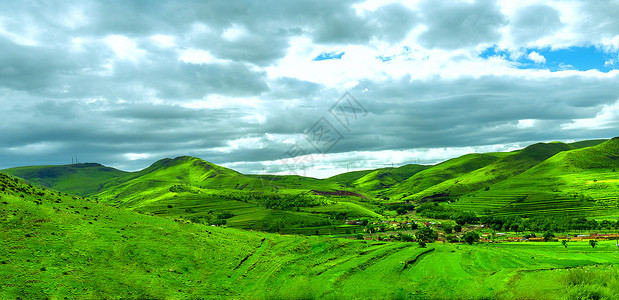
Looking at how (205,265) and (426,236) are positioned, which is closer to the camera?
(205,265)

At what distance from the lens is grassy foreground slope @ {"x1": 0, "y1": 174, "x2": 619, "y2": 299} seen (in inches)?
1688

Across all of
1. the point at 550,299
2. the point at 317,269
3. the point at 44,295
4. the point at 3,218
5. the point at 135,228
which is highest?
the point at 3,218

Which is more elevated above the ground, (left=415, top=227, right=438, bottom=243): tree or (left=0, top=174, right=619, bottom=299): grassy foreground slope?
(left=0, top=174, right=619, bottom=299): grassy foreground slope

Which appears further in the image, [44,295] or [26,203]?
[26,203]

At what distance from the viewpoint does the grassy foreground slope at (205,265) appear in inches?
1688

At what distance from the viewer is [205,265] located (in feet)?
184

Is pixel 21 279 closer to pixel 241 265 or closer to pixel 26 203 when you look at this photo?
pixel 26 203

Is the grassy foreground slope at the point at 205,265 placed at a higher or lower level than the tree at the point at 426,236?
higher

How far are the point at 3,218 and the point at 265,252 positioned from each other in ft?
142

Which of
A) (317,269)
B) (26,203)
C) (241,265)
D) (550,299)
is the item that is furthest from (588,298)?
(26,203)

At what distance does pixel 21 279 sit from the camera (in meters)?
38.2

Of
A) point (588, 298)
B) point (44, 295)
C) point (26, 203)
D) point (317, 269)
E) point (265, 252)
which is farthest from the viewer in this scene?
point (265, 252)

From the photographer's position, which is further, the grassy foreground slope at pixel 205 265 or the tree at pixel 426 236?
the tree at pixel 426 236

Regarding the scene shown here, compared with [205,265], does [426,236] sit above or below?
below
